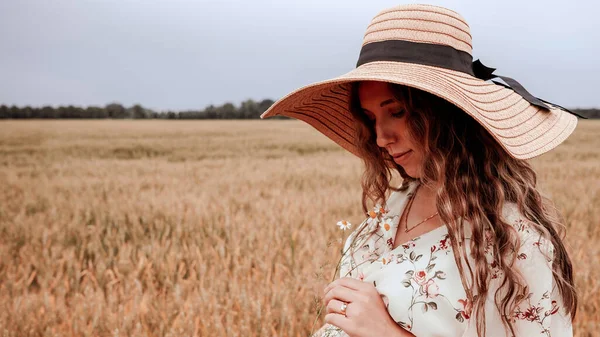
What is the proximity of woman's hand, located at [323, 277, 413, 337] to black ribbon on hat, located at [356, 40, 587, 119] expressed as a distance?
606 millimetres

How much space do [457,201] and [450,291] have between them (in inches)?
8.8

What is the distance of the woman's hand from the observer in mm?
1152

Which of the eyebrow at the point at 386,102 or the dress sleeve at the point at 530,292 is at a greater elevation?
the eyebrow at the point at 386,102

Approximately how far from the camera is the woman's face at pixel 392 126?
50.8 inches

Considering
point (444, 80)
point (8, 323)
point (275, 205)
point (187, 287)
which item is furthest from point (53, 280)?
point (444, 80)

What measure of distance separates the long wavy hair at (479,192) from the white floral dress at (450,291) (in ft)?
0.08

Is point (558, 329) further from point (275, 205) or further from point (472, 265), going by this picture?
point (275, 205)

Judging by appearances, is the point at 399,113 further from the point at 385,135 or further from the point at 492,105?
the point at 492,105

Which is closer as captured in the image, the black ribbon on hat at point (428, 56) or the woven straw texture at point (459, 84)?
the woven straw texture at point (459, 84)

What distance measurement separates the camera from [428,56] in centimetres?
127

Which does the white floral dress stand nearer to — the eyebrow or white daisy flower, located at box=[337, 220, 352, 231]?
white daisy flower, located at box=[337, 220, 352, 231]

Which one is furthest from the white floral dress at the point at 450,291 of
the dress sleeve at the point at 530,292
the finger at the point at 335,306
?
the finger at the point at 335,306

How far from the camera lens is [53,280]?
275cm

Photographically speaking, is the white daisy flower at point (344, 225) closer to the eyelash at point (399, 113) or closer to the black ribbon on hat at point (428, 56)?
the eyelash at point (399, 113)
